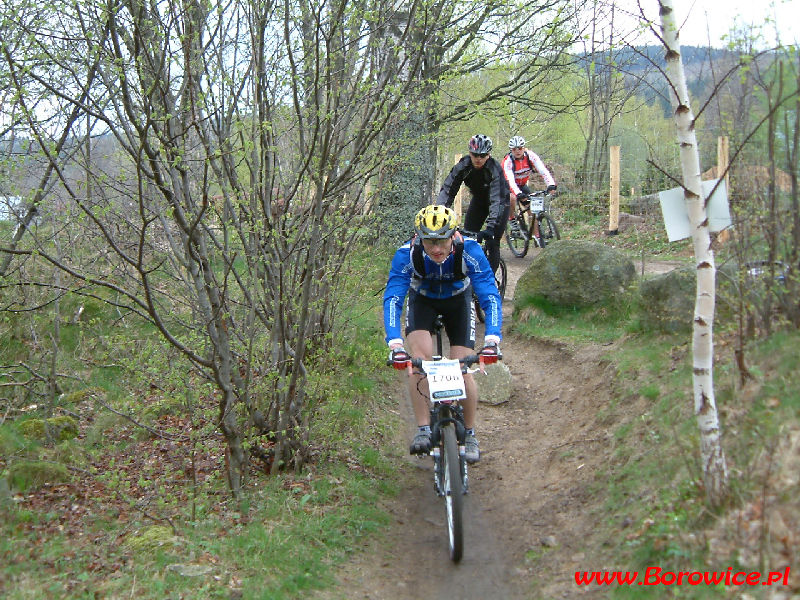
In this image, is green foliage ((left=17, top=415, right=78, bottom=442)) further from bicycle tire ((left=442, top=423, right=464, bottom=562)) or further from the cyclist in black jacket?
the cyclist in black jacket

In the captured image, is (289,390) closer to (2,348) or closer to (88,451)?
(88,451)

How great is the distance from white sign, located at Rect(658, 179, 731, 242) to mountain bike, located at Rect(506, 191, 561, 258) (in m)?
9.13

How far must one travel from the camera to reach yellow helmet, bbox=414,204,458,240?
531cm

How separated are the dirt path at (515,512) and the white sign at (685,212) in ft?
6.39

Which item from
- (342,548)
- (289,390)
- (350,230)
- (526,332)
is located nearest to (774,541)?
(342,548)

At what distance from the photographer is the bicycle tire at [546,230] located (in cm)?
1382

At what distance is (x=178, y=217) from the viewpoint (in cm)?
467

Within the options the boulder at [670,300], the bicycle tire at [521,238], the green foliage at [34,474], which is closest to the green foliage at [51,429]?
the green foliage at [34,474]

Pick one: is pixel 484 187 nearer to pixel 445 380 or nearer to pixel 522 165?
pixel 522 165

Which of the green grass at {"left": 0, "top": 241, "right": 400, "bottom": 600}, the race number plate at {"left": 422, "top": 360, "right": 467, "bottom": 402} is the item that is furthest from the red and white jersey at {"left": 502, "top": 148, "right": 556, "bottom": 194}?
the race number plate at {"left": 422, "top": 360, "right": 467, "bottom": 402}

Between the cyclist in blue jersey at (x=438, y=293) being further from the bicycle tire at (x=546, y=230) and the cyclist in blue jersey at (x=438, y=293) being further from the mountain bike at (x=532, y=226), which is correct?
the bicycle tire at (x=546, y=230)

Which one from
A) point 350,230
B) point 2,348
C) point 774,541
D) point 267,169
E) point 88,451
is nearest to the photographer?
point 774,541

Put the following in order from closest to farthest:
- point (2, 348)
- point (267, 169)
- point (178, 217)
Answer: point (178, 217), point (267, 169), point (2, 348)

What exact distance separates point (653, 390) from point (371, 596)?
9.17 ft
